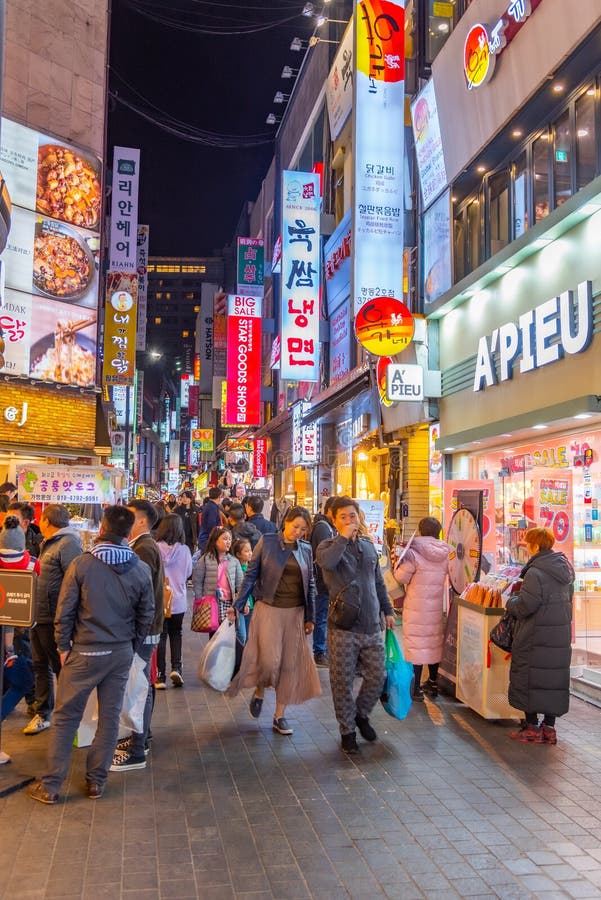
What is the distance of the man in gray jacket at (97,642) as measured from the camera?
16.9 ft

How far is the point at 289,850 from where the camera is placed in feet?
14.6

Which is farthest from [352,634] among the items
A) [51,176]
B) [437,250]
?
[51,176]

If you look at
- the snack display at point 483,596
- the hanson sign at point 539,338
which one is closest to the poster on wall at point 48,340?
the hanson sign at point 539,338

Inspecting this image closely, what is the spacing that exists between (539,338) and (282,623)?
5.66 m

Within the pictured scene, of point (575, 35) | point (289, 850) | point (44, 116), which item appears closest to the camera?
point (289, 850)

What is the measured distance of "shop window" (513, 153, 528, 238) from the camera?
467 inches

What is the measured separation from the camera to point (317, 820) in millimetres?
4895

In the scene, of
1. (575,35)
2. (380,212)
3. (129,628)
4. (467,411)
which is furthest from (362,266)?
(129,628)

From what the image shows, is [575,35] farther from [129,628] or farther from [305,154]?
[305,154]

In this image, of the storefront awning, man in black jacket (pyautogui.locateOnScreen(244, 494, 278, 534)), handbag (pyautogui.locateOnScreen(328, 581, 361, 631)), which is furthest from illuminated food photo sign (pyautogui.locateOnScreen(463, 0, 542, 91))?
handbag (pyautogui.locateOnScreen(328, 581, 361, 631))

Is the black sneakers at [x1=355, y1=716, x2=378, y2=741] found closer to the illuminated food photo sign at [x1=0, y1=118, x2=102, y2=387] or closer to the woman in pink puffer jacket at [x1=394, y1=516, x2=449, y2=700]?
the woman in pink puffer jacket at [x1=394, y1=516, x2=449, y2=700]

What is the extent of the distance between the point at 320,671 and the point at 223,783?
13.5ft

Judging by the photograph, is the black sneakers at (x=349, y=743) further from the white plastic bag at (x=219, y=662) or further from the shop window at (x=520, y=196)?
the shop window at (x=520, y=196)

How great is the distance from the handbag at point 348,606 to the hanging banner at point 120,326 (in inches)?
857
